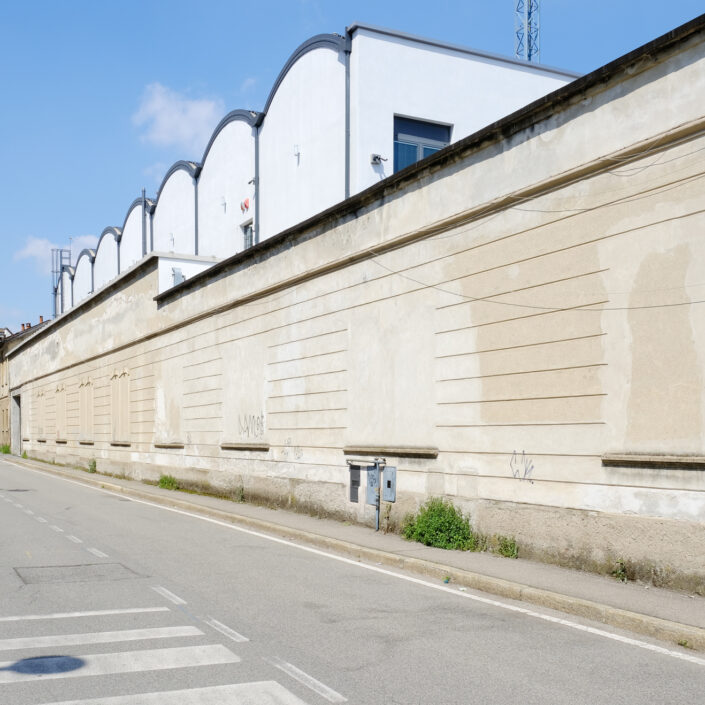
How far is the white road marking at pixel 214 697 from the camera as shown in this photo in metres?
5.20

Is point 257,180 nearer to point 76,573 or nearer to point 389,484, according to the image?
point 389,484

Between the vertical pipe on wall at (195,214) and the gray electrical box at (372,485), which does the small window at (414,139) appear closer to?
the gray electrical box at (372,485)

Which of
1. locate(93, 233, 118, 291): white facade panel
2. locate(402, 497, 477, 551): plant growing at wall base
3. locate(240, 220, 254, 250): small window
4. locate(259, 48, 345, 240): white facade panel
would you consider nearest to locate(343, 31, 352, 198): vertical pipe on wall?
locate(259, 48, 345, 240): white facade panel

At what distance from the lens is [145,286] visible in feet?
90.9

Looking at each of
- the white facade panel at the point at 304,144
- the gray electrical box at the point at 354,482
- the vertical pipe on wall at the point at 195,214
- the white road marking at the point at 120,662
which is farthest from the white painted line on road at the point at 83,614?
the vertical pipe on wall at the point at 195,214

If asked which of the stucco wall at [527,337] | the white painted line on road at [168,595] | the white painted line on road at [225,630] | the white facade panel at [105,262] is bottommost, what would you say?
the white painted line on road at [168,595]

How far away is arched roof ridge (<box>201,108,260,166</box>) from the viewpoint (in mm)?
26375

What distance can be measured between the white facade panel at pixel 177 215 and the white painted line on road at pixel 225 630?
25.6 meters

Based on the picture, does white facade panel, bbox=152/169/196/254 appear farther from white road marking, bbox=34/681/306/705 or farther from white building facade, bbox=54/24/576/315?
white road marking, bbox=34/681/306/705

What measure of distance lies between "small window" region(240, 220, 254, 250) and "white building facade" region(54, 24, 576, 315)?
3 cm

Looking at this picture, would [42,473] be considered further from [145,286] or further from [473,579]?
[473,579]

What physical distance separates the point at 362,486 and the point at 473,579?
15.9ft

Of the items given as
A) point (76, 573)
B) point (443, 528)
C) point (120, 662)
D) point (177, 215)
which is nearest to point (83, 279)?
point (177, 215)

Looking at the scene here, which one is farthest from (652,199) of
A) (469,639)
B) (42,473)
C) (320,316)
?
(42,473)
